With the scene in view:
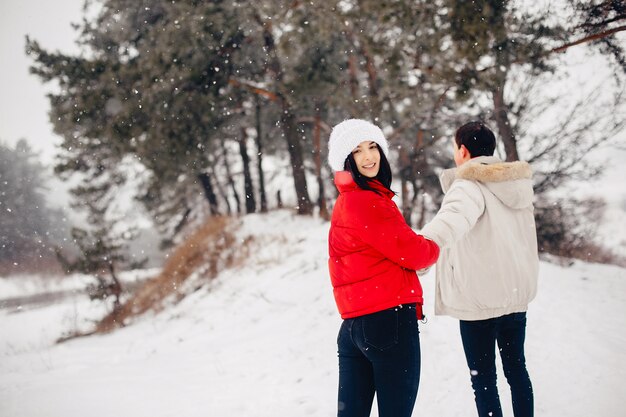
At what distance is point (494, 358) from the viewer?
7.51 feet

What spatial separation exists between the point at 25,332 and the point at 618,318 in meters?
20.0

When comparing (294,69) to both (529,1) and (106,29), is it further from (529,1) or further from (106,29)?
(529,1)

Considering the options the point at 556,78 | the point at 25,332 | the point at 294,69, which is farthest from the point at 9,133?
the point at 556,78

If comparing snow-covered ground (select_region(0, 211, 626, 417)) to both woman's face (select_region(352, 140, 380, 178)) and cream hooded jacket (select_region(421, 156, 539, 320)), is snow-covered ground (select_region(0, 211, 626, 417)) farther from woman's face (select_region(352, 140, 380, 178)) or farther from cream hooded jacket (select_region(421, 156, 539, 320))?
woman's face (select_region(352, 140, 380, 178))

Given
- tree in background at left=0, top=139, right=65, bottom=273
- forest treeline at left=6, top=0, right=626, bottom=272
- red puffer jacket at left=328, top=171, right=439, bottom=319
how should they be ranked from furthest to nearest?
tree in background at left=0, top=139, right=65, bottom=273 < forest treeline at left=6, top=0, right=626, bottom=272 < red puffer jacket at left=328, top=171, right=439, bottom=319

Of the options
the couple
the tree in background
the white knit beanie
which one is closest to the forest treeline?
the couple

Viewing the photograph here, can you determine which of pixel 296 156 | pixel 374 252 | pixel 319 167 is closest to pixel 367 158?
pixel 374 252

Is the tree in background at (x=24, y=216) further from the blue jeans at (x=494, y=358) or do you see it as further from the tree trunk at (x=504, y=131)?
the blue jeans at (x=494, y=358)

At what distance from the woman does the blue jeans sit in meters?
0.53

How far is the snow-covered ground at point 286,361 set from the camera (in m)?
3.73

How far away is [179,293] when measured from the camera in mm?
10484

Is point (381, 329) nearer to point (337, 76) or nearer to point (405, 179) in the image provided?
point (337, 76)

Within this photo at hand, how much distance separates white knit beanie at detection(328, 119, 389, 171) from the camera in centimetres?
200

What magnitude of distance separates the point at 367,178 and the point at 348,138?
0.23m
